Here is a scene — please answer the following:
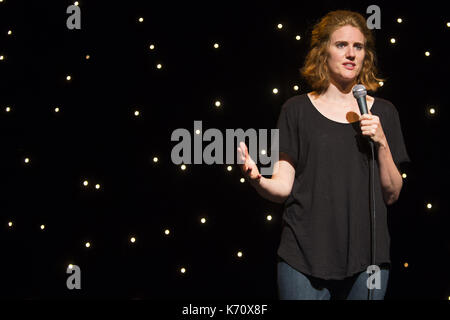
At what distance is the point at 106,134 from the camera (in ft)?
6.81

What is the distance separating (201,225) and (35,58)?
40.8 inches

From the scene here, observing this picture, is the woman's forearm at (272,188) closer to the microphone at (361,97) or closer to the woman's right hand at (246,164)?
the woman's right hand at (246,164)

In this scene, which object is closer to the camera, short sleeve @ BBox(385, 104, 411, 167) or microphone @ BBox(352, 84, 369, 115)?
microphone @ BBox(352, 84, 369, 115)

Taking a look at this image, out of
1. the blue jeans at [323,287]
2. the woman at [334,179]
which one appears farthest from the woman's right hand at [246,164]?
the blue jeans at [323,287]

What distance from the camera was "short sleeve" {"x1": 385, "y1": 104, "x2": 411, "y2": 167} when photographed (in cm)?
147

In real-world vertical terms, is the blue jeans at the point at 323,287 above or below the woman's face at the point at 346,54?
below

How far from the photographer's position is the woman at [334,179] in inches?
52.8

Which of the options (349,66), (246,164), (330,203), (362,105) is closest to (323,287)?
(330,203)

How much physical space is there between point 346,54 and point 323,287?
68cm

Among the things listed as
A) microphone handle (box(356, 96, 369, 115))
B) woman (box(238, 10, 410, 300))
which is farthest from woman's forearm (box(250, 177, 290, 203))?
microphone handle (box(356, 96, 369, 115))

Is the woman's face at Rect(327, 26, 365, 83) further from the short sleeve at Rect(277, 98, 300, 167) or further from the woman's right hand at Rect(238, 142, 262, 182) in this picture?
the woman's right hand at Rect(238, 142, 262, 182)

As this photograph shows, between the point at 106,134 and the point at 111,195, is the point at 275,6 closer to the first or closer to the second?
the point at 106,134

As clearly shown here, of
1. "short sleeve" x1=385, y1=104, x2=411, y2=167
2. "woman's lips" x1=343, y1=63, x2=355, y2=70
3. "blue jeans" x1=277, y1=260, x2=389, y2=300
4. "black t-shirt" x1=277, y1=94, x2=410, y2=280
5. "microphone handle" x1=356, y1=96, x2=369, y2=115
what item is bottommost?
"blue jeans" x1=277, y1=260, x2=389, y2=300
